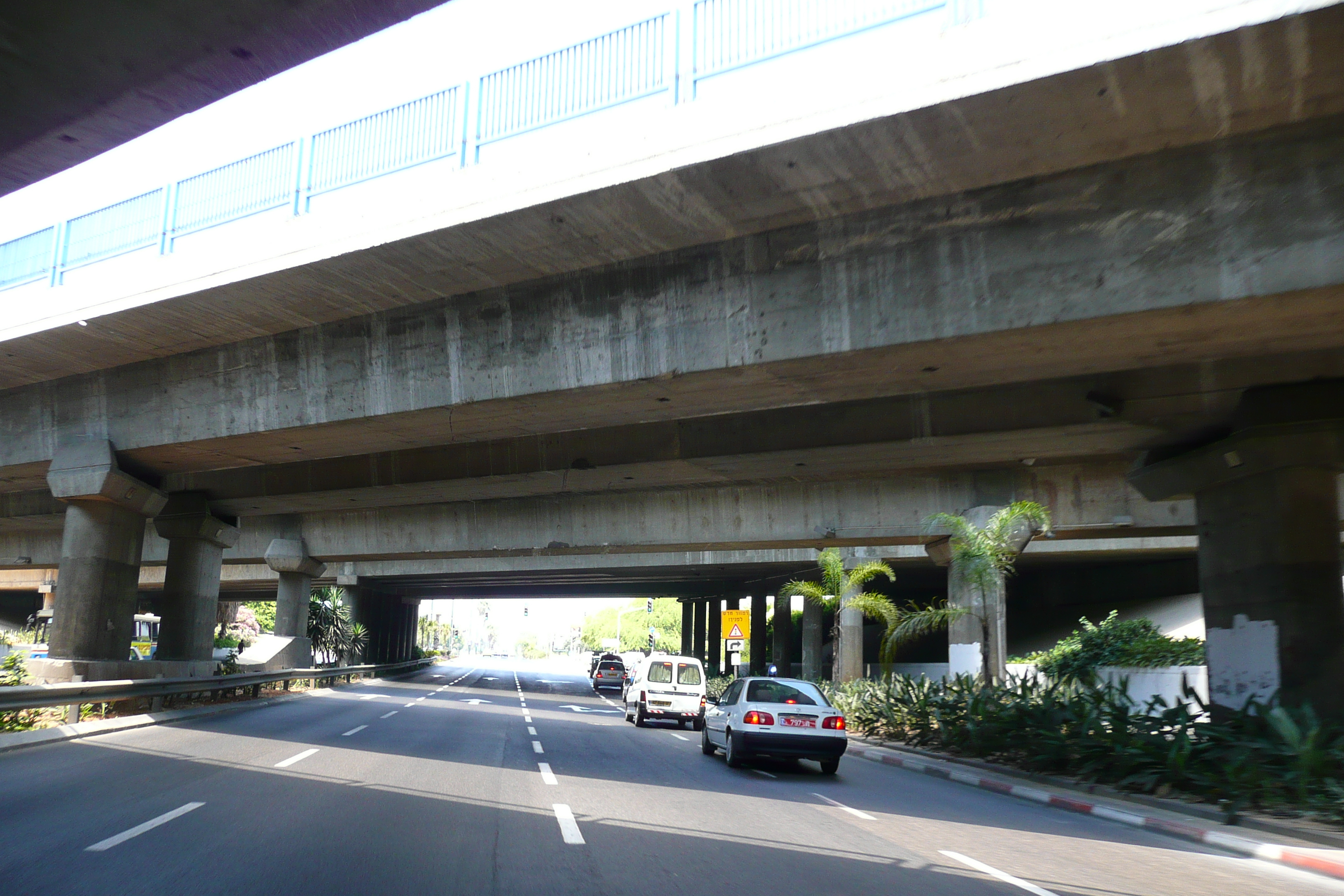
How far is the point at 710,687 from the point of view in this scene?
43188 mm

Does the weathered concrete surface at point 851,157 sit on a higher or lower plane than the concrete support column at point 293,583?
higher

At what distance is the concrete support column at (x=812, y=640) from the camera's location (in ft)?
148

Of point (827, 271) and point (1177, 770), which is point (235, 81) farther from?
point (1177, 770)

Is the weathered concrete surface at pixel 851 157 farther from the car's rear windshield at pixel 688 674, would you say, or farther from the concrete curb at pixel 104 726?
the car's rear windshield at pixel 688 674

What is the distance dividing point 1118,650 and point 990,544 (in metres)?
9.89

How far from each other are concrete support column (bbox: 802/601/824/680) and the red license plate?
2978cm

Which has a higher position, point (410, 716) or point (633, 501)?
point (633, 501)

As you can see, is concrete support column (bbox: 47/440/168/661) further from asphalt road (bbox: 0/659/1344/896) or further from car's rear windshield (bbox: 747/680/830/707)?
car's rear windshield (bbox: 747/680/830/707)

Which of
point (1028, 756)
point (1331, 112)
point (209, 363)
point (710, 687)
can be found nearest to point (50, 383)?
point (209, 363)

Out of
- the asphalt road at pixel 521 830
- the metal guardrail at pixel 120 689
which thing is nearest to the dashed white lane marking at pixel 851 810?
the asphalt road at pixel 521 830

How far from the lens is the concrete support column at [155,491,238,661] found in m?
24.4

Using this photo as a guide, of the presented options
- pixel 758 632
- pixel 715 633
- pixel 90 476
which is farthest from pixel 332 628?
pixel 90 476

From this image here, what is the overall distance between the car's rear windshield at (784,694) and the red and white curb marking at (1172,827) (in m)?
2.76

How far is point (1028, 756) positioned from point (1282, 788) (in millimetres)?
5283
